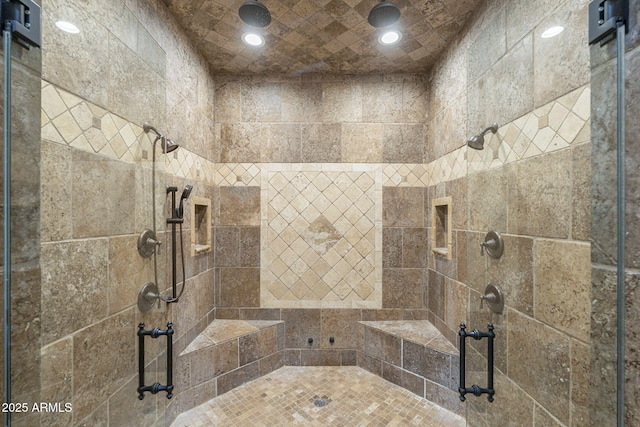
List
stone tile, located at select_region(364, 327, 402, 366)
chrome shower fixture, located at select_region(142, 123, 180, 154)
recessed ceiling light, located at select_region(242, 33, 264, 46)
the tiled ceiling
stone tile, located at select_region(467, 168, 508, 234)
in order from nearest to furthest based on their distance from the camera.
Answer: stone tile, located at select_region(467, 168, 508, 234)
chrome shower fixture, located at select_region(142, 123, 180, 154)
the tiled ceiling
recessed ceiling light, located at select_region(242, 33, 264, 46)
stone tile, located at select_region(364, 327, 402, 366)

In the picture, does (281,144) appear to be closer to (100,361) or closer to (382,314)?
(382,314)

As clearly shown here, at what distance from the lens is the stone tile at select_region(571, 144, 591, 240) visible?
0.76 m

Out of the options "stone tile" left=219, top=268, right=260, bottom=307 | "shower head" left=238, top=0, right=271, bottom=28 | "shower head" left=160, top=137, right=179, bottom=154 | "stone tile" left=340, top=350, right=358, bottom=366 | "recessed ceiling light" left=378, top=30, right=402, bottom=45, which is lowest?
"stone tile" left=340, top=350, right=358, bottom=366

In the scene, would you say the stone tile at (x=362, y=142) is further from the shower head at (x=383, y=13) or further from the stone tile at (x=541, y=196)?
the stone tile at (x=541, y=196)

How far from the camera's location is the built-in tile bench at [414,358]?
186cm

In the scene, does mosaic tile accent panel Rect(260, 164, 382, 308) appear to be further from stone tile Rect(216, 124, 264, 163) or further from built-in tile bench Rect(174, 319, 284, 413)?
stone tile Rect(216, 124, 264, 163)

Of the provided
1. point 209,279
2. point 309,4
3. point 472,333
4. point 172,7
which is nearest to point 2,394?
point 472,333

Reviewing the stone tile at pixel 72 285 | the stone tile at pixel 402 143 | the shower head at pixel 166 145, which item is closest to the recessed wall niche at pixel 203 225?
the shower head at pixel 166 145

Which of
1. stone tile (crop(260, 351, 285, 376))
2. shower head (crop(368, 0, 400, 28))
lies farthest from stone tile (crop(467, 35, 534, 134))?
stone tile (crop(260, 351, 285, 376))

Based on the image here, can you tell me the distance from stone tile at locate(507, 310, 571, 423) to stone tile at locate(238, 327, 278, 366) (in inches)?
72.5

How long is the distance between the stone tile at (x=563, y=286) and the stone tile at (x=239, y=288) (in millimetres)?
2107

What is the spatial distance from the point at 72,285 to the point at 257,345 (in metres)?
1.63

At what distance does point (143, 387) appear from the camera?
112cm

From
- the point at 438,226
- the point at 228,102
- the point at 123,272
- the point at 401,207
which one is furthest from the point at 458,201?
the point at 228,102
